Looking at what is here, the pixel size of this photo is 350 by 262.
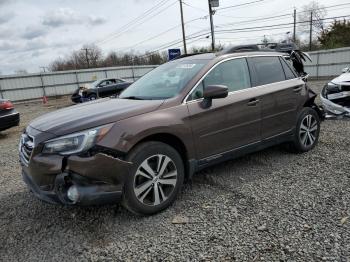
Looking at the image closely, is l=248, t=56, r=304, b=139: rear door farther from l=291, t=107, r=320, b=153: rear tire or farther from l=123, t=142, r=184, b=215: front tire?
l=123, t=142, r=184, b=215: front tire

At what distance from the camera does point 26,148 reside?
141 inches

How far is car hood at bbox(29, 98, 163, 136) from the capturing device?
3291 mm

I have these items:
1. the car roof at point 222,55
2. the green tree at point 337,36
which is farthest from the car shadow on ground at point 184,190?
the green tree at point 337,36

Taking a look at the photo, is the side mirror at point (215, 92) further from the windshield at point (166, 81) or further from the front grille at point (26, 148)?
the front grille at point (26, 148)

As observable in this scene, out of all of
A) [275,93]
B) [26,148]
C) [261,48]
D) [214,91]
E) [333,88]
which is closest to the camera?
[26,148]

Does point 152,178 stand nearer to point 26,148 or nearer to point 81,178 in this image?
point 81,178

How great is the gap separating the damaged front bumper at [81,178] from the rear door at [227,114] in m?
1.04

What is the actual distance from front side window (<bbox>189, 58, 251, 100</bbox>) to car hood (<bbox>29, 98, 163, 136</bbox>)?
1.83 ft

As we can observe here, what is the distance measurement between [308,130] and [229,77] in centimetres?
184

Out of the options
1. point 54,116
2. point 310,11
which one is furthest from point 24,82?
point 310,11

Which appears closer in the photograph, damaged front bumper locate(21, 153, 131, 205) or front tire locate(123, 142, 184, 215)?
damaged front bumper locate(21, 153, 131, 205)

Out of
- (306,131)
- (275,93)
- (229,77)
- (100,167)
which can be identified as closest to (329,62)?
(306,131)

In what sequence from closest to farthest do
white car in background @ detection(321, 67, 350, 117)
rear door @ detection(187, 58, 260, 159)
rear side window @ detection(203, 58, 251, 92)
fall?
rear door @ detection(187, 58, 260, 159) → rear side window @ detection(203, 58, 251, 92) → white car in background @ detection(321, 67, 350, 117)

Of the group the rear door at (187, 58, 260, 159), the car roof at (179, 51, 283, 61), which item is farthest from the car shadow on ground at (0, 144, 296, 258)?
the car roof at (179, 51, 283, 61)
